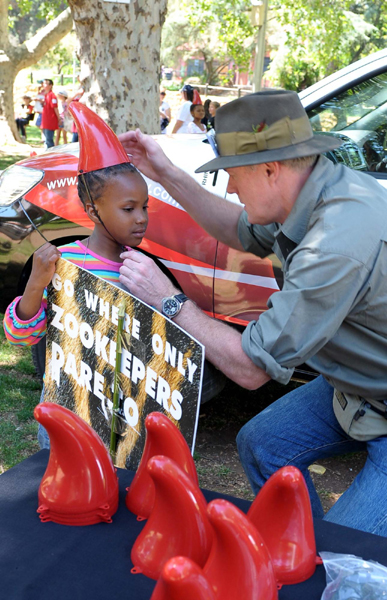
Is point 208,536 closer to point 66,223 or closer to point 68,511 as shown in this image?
point 68,511

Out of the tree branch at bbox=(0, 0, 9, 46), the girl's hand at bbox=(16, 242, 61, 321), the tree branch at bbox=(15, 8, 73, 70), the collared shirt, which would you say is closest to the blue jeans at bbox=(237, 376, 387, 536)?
the collared shirt

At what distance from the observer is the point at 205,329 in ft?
6.72

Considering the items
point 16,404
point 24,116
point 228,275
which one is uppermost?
point 228,275

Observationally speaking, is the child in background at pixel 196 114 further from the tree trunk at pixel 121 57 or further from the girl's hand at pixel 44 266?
the girl's hand at pixel 44 266

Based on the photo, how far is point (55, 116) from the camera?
1620 cm

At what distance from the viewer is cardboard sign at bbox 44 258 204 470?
1.82 meters

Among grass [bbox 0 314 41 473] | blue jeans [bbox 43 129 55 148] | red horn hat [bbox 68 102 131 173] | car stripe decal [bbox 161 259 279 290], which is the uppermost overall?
red horn hat [bbox 68 102 131 173]

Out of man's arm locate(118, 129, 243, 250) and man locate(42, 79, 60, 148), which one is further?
man locate(42, 79, 60, 148)

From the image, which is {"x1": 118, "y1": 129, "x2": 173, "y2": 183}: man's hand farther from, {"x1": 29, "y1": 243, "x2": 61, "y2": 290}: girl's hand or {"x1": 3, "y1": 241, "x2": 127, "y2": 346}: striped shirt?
{"x1": 29, "y1": 243, "x2": 61, "y2": 290}: girl's hand

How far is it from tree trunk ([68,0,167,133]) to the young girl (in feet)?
11.8

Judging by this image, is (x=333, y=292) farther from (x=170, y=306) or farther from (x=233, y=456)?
(x=233, y=456)

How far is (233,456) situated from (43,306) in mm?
1939

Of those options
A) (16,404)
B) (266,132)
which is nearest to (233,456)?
(16,404)

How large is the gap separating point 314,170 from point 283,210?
168 millimetres
